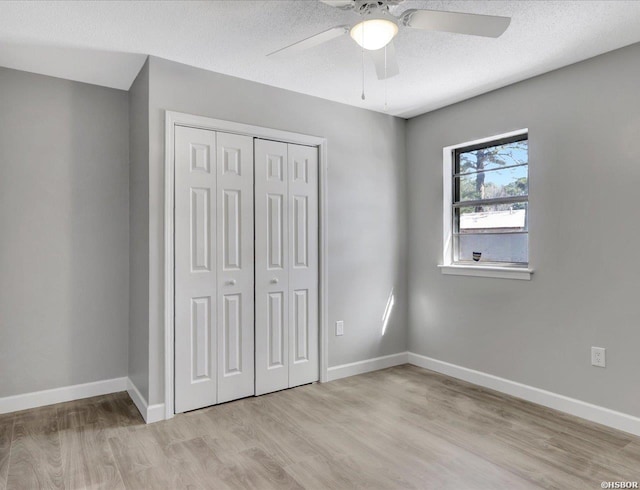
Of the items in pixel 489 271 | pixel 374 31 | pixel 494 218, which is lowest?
pixel 489 271

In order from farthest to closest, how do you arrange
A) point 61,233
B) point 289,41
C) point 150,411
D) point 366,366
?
point 366,366 < point 61,233 < point 150,411 < point 289,41

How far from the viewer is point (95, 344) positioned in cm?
332

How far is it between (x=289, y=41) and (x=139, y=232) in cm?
173

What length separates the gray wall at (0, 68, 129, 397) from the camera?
3.02 metres

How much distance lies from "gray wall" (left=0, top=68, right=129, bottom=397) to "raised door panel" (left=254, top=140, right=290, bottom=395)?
3.71 ft

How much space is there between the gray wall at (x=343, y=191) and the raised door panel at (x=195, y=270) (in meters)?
0.12

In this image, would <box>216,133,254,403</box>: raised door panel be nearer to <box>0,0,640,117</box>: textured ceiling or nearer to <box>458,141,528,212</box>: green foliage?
<box>0,0,640,117</box>: textured ceiling

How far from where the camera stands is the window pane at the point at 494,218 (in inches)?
133

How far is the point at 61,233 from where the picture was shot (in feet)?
10.5

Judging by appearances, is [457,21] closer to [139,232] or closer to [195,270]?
[195,270]

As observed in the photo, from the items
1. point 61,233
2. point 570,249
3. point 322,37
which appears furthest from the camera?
point 61,233

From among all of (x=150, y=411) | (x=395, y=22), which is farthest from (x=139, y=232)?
(x=395, y=22)

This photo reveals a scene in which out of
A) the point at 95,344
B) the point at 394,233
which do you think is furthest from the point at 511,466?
the point at 95,344

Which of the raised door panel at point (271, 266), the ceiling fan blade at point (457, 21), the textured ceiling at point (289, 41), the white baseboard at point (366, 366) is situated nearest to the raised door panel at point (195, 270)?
the raised door panel at point (271, 266)
